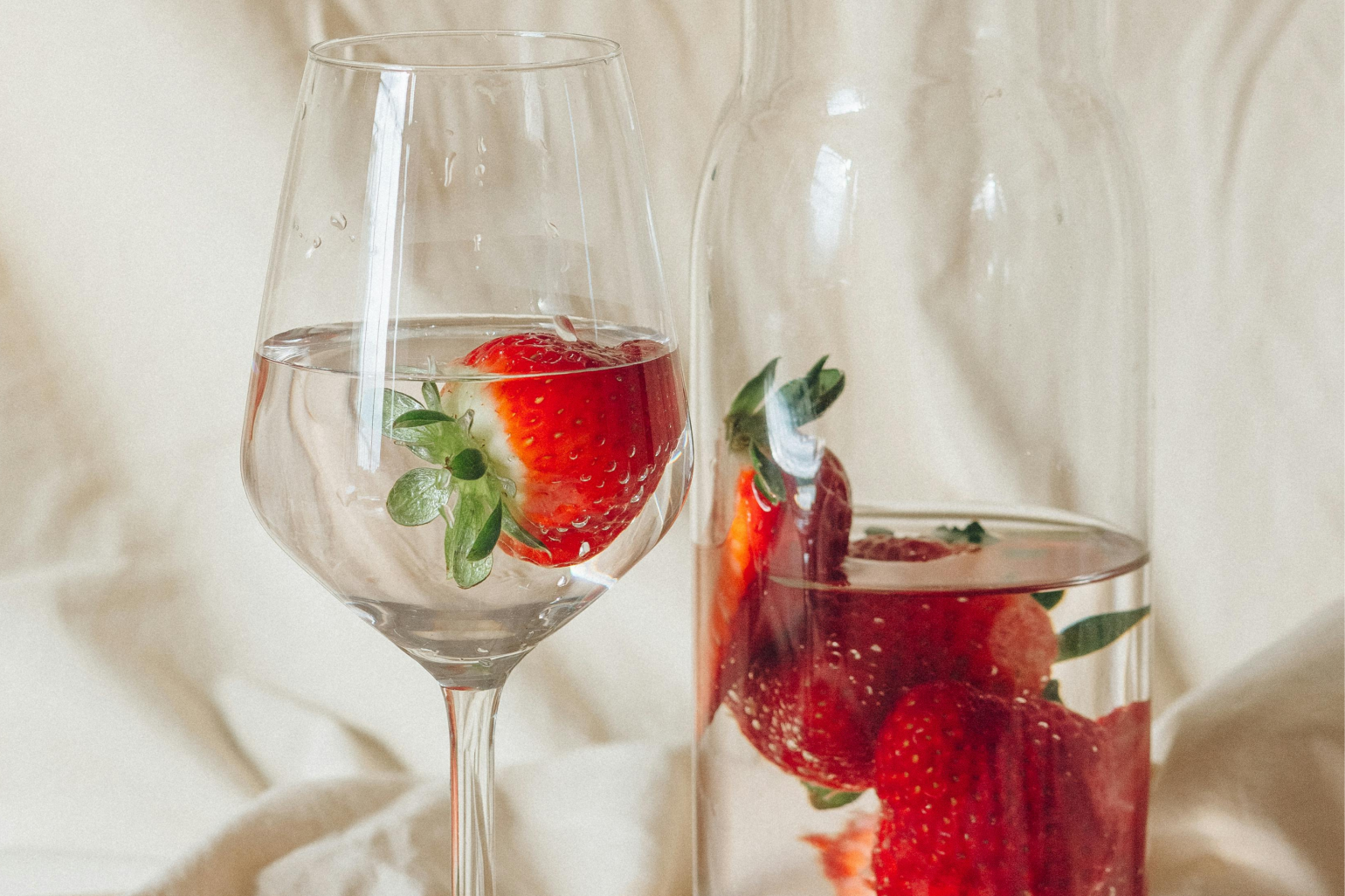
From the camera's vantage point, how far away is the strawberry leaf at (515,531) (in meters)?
0.42

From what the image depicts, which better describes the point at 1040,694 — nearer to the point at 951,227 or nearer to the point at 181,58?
the point at 951,227

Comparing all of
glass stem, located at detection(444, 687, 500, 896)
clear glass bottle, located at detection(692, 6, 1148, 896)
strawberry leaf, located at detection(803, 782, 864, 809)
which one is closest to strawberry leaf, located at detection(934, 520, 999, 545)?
clear glass bottle, located at detection(692, 6, 1148, 896)

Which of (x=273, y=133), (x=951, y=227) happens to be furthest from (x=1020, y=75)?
(x=273, y=133)

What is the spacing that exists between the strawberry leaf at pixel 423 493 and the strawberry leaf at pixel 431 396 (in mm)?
18

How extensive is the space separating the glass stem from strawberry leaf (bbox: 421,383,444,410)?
0.11m

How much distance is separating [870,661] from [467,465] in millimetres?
209

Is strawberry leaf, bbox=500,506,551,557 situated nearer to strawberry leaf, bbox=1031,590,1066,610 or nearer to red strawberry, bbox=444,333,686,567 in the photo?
red strawberry, bbox=444,333,686,567

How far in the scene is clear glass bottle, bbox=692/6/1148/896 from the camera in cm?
55

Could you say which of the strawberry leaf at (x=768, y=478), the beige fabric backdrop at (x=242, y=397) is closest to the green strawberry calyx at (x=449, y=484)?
the strawberry leaf at (x=768, y=478)

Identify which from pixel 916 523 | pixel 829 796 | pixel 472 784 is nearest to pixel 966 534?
pixel 916 523

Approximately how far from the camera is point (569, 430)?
423 millimetres

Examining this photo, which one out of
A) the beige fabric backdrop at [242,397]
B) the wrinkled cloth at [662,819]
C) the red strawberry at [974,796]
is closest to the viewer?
the red strawberry at [974,796]

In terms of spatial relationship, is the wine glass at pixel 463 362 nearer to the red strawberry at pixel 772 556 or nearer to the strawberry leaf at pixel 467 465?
the strawberry leaf at pixel 467 465

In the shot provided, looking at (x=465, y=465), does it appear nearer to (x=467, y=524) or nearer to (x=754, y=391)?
(x=467, y=524)
